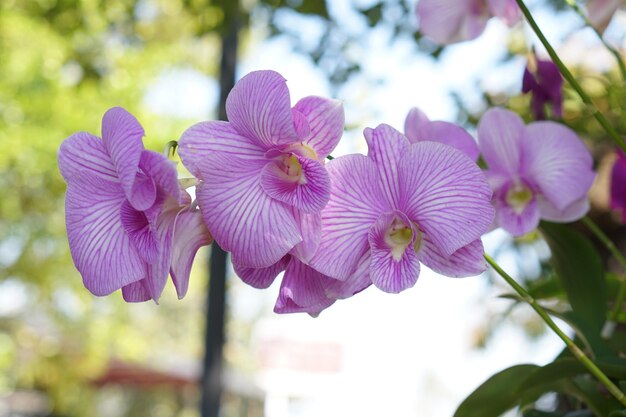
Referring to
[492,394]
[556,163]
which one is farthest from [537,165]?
[492,394]

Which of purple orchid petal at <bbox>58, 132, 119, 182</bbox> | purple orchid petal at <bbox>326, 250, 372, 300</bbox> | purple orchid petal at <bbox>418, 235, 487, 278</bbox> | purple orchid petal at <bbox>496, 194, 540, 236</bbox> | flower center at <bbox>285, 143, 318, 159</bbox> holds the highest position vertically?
flower center at <bbox>285, 143, 318, 159</bbox>

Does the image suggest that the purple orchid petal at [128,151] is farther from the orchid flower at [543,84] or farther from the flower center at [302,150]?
the orchid flower at [543,84]

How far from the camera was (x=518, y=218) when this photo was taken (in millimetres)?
407

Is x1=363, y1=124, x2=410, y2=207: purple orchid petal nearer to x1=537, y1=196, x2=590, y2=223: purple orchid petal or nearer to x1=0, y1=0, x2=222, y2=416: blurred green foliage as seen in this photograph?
x1=537, y1=196, x2=590, y2=223: purple orchid petal

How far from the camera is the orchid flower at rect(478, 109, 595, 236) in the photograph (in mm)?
421

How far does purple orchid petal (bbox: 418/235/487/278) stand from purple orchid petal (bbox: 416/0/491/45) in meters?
0.23

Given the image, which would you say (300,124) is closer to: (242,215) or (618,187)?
(242,215)

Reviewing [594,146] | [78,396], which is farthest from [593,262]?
[78,396]

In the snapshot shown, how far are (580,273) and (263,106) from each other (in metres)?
0.23

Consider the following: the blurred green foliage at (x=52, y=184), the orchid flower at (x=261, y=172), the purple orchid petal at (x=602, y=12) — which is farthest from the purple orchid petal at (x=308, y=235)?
the blurred green foliage at (x=52, y=184)

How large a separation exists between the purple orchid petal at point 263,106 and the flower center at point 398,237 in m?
0.05

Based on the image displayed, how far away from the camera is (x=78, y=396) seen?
6.60 meters

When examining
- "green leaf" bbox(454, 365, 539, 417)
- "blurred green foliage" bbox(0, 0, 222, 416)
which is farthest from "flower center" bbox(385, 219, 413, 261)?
"blurred green foliage" bbox(0, 0, 222, 416)

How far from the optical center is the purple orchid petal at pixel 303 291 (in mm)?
279
